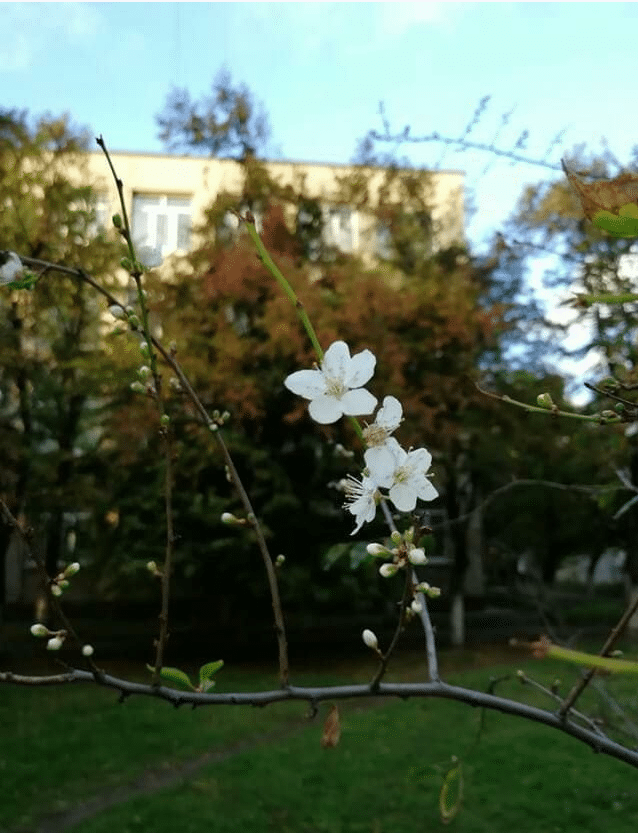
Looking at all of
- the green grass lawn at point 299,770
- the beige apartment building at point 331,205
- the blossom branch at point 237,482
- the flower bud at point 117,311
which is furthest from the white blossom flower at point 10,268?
the beige apartment building at point 331,205

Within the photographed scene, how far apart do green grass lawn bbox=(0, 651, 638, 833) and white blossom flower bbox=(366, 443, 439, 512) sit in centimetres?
296

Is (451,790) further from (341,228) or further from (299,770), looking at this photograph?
(341,228)

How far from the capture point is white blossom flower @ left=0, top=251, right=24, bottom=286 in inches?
34.5

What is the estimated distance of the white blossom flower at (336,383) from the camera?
0.72m

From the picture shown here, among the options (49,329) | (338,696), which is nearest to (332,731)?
(338,696)

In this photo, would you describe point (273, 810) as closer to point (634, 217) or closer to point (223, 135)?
point (634, 217)

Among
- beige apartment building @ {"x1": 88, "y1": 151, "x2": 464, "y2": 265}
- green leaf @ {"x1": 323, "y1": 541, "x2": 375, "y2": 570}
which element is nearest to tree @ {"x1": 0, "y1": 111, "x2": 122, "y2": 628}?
beige apartment building @ {"x1": 88, "y1": 151, "x2": 464, "y2": 265}

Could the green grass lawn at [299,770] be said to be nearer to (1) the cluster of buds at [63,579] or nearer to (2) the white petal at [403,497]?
(1) the cluster of buds at [63,579]

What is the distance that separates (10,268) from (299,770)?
553 cm

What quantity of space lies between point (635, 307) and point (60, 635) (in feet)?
5.71

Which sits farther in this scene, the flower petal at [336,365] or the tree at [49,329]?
the tree at [49,329]

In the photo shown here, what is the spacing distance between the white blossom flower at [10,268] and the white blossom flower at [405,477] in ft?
1.44

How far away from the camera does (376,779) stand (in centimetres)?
559

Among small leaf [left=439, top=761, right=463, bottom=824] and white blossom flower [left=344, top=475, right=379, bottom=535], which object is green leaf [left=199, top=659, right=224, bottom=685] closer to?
white blossom flower [left=344, top=475, right=379, bottom=535]
